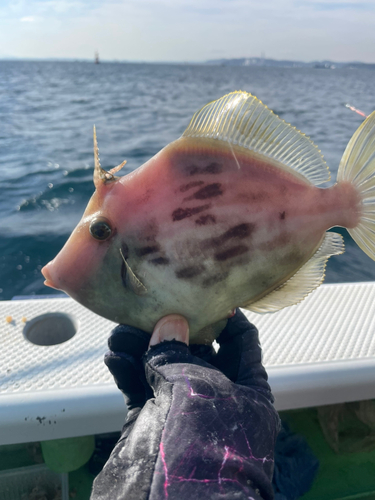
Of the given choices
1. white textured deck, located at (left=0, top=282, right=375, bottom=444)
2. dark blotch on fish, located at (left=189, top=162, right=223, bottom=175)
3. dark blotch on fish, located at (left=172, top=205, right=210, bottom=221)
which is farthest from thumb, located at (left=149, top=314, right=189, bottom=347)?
white textured deck, located at (left=0, top=282, right=375, bottom=444)

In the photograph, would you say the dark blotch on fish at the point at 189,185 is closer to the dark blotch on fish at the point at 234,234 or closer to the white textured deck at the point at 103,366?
the dark blotch on fish at the point at 234,234

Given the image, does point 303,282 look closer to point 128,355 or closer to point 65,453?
point 128,355

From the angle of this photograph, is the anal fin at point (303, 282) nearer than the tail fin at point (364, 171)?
No

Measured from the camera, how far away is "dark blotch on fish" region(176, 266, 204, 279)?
1341 mm

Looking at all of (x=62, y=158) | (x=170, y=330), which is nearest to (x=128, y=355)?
(x=170, y=330)

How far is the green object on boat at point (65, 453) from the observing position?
2227 mm

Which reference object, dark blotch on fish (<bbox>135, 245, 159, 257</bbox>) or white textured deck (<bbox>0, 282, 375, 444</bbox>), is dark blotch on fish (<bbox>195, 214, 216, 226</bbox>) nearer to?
dark blotch on fish (<bbox>135, 245, 159, 257</bbox>)

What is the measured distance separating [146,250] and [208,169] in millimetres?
346

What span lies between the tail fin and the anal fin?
3.9 inches

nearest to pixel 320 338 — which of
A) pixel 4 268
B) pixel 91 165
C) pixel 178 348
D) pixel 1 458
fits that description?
pixel 178 348

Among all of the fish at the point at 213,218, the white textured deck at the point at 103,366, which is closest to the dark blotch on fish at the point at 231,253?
the fish at the point at 213,218

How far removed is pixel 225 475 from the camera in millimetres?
999

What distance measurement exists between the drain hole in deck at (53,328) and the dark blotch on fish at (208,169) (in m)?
1.87

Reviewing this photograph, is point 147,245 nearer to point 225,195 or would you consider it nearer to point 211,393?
point 225,195
